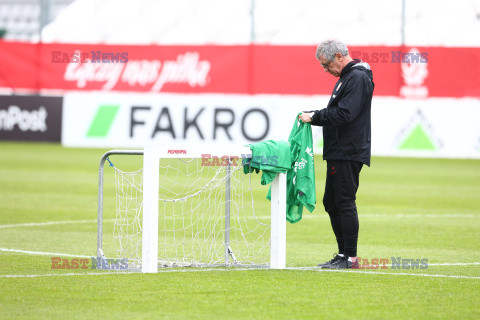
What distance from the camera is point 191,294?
669cm

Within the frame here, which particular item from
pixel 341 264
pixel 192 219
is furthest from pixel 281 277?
pixel 192 219

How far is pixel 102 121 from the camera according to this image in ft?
82.3

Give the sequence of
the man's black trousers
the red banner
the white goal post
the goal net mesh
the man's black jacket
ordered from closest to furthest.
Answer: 1. the white goal post
2. the man's black jacket
3. the man's black trousers
4. the goal net mesh
5. the red banner

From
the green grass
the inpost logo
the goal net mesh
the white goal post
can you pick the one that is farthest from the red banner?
the white goal post

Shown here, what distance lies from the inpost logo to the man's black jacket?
17353 mm

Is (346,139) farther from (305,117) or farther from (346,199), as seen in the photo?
(346,199)

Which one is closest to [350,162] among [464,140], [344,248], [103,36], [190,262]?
[344,248]

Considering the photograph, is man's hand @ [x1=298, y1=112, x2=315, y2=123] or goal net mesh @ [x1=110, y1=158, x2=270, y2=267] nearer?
man's hand @ [x1=298, y1=112, x2=315, y2=123]

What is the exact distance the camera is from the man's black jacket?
26.0ft

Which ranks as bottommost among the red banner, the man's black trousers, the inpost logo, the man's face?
the man's black trousers

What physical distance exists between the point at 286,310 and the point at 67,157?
665 inches

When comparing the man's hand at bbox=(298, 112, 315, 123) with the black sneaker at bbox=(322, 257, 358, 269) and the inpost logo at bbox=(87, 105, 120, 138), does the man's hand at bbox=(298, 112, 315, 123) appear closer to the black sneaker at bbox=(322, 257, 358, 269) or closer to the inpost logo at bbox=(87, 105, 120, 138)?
the black sneaker at bbox=(322, 257, 358, 269)

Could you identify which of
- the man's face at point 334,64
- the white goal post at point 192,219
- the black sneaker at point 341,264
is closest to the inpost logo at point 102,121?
the white goal post at point 192,219

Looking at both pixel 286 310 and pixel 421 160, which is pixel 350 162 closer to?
pixel 286 310
